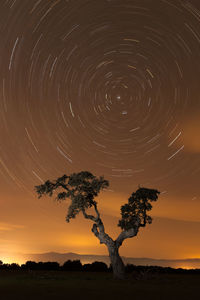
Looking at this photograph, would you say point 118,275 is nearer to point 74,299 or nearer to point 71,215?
point 71,215

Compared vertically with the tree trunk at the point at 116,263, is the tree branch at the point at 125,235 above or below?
above

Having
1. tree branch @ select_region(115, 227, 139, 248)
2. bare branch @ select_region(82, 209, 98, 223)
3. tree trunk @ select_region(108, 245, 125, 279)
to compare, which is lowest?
tree trunk @ select_region(108, 245, 125, 279)

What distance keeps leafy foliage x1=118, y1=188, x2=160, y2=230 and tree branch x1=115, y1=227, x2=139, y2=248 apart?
478mm

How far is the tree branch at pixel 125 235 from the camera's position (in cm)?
3428

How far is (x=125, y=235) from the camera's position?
3453cm

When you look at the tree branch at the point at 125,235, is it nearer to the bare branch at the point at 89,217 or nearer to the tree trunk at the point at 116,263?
the tree trunk at the point at 116,263

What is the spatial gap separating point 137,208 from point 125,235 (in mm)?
2532

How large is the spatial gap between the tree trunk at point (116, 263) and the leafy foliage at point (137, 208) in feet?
6.98

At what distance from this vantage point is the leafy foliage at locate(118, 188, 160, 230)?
34.2 metres

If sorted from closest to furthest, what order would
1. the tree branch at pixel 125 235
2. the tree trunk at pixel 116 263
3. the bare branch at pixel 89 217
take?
the tree trunk at pixel 116 263, the tree branch at pixel 125 235, the bare branch at pixel 89 217

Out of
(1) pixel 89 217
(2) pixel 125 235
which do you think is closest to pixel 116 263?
(2) pixel 125 235

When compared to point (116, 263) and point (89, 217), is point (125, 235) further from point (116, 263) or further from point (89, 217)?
point (89, 217)

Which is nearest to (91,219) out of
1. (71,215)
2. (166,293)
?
(71,215)

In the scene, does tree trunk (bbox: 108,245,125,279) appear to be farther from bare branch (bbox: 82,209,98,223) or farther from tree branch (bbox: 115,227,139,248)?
bare branch (bbox: 82,209,98,223)
